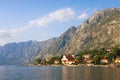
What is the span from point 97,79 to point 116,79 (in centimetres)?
561

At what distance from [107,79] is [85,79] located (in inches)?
265

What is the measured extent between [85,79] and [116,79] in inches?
368

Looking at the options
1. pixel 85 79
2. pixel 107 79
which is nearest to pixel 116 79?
pixel 107 79

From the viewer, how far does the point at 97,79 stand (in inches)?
3423

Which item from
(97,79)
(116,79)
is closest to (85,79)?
(97,79)

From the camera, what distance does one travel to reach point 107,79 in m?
85.9

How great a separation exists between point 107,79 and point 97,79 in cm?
299

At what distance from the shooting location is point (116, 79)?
85000mm

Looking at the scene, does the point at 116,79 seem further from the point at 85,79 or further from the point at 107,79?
the point at 85,79

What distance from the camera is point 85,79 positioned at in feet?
290

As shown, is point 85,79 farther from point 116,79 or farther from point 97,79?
point 116,79
